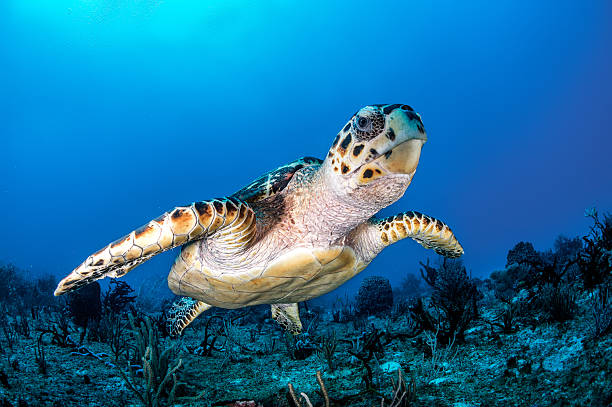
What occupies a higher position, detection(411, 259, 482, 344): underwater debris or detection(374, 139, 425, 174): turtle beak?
detection(374, 139, 425, 174): turtle beak

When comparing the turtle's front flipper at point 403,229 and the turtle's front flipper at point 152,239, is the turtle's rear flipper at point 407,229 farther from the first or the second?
the turtle's front flipper at point 152,239

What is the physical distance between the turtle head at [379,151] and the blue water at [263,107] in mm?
77294

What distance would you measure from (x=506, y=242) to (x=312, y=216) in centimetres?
8853

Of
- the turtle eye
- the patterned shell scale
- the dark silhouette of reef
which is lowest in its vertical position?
the dark silhouette of reef

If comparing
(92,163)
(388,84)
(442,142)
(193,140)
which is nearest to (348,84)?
(388,84)

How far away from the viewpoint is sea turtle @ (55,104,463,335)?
2107 mm

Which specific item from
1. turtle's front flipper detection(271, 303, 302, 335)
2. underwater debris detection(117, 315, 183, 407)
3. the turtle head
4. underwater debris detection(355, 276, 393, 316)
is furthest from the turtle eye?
underwater debris detection(355, 276, 393, 316)

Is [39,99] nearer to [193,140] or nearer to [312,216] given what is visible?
[193,140]

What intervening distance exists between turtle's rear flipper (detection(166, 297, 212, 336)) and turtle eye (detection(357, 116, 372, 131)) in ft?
13.7

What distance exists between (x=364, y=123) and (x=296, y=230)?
1467 millimetres

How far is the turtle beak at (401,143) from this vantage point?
77.2 inches

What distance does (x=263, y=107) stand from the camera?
104375 millimetres

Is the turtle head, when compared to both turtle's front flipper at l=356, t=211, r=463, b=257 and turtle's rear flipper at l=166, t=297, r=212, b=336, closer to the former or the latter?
turtle's front flipper at l=356, t=211, r=463, b=257

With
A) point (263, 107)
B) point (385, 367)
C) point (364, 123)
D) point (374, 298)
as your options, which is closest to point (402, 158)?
point (364, 123)
